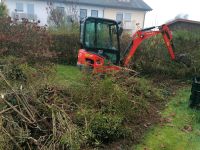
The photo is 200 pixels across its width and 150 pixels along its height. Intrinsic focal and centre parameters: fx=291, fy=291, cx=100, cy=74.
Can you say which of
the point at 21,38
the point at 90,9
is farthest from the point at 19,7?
the point at 21,38

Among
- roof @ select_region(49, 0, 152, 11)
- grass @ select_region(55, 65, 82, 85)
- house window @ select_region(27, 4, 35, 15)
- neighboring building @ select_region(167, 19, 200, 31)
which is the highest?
roof @ select_region(49, 0, 152, 11)

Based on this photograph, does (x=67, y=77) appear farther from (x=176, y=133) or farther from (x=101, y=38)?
(x=176, y=133)

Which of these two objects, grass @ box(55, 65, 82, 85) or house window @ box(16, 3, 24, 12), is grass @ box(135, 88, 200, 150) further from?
house window @ box(16, 3, 24, 12)

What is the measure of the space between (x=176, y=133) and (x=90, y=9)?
107 feet

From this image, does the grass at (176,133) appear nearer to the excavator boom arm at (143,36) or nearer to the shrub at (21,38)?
the excavator boom arm at (143,36)

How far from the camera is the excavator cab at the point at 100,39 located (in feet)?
36.2

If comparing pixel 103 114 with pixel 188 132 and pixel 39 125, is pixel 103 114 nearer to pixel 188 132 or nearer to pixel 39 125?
pixel 39 125

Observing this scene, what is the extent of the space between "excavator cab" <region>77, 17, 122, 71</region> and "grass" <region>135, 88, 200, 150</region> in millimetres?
3251

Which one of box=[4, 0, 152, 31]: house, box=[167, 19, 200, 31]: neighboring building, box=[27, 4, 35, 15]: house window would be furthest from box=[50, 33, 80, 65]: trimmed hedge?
box=[27, 4, 35, 15]: house window

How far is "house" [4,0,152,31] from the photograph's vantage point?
35562mm

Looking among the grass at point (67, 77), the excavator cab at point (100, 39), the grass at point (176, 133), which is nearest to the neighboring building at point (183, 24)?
the grass at point (67, 77)

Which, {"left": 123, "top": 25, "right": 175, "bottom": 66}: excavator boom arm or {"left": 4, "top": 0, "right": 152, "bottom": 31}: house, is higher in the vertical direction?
{"left": 4, "top": 0, "right": 152, "bottom": 31}: house

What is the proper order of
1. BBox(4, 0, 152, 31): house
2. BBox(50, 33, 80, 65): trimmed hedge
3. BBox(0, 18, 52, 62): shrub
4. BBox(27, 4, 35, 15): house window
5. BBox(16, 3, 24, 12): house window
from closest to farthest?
BBox(0, 18, 52, 62): shrub < BBox(50, 33, 80, 65): trimmed hedge < BBox(4, 0, 152, 31): house < BBox(16, 3, 24, 12): house window < BBox(27, 4, 35, 15): house window

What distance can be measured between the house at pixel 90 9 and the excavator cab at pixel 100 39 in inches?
827
